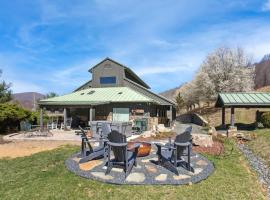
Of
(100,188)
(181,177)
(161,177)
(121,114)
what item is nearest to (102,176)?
(100,188)

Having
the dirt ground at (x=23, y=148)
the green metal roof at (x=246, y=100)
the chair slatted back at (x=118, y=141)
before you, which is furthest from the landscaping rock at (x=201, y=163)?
the green metal roof at (x=246, y=100)

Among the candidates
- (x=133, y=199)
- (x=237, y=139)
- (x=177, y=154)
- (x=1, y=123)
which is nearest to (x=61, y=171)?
(x=133, y=199)

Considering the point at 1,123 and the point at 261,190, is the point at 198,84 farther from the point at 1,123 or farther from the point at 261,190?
the point at 261,190

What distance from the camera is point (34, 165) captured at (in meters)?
8.59

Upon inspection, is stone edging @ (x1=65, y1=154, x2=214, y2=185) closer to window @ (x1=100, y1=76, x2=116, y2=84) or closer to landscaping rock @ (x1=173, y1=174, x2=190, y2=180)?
landscaping rock @ (x1=173, y1=174, x2=190, y2=180)

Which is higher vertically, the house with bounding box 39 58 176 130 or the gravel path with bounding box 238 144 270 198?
the house with bounding box 39 58 176 130

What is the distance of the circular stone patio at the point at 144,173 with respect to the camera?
6.69 metres

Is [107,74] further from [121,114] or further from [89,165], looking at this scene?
[89,165]

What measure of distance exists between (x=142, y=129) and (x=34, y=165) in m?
11.6

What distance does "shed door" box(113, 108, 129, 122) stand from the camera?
22141 millimetres

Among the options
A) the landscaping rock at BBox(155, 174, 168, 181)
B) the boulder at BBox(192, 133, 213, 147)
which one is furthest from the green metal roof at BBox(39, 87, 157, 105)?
the landscaping rock at BBox(155, 174, 168, 181)

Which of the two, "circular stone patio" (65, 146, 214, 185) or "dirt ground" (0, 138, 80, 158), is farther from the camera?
"dirt ground" (0, 138, 80, 158)

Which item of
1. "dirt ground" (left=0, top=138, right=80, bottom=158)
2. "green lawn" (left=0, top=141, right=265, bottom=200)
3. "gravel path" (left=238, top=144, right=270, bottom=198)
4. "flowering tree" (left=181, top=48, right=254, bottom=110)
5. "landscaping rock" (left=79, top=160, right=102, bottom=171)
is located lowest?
"gravel path" (left=238, top=144, right=270, bottom=198)

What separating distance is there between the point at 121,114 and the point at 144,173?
15.1 meters
